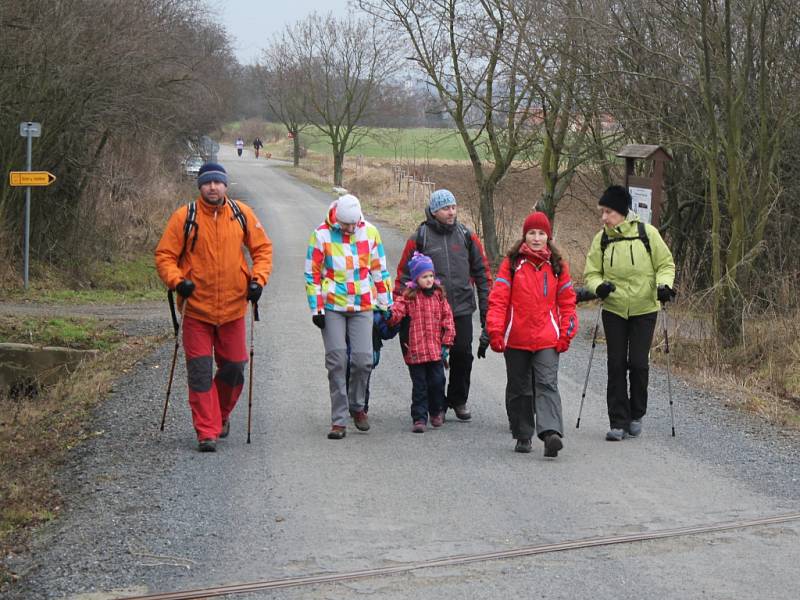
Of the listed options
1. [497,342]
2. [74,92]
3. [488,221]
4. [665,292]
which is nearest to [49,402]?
[497,342]

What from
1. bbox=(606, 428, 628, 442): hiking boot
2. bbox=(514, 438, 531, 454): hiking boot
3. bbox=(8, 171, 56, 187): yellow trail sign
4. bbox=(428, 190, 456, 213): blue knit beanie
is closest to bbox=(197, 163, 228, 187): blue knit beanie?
bbox=(428, 190, 456, 213): blue knit beanie

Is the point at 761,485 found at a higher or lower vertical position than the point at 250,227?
lower

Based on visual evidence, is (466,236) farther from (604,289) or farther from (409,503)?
(409,503)

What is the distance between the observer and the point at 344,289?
877 centimetres

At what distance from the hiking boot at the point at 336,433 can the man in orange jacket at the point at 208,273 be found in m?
0.87

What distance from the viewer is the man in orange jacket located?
8.21 m

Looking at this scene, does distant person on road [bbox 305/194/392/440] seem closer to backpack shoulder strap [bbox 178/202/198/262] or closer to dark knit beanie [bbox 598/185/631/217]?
backpack shoulder strap [bbox 178/202/198/262]

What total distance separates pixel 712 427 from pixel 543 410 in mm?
1967

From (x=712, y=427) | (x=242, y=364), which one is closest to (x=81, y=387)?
(x=242, y=364)

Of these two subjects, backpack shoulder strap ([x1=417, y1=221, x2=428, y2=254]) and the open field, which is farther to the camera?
the open field

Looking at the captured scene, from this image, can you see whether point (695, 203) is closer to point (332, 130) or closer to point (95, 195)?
point (95, 195)

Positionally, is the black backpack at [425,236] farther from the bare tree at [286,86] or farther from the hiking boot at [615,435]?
the bare tree at [286,86]

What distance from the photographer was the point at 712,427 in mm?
9547

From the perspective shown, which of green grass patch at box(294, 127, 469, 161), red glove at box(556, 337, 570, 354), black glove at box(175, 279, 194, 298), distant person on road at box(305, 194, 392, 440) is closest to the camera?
black glove at box(175, 279, 194, 298)
